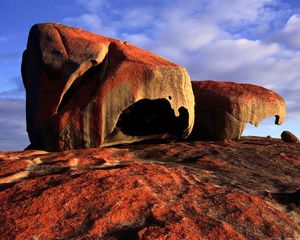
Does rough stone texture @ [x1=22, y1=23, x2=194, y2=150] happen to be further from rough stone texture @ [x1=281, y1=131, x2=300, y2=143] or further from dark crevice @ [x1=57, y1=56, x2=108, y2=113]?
rough stone texture @ [x1=281, y1=131, x2=300, y2=143]

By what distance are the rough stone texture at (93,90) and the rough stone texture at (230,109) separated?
96 centimetres

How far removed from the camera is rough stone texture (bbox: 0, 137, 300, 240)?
3986 mm

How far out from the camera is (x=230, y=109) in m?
9.65

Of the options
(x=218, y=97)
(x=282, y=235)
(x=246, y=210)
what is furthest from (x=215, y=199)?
(x=218, y=97)

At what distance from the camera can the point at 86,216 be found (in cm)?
414

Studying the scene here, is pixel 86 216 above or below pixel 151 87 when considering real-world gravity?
below

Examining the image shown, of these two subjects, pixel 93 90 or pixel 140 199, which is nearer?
pixel 140 199

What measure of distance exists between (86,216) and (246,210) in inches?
68.3

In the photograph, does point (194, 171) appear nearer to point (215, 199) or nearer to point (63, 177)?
point (215, 199)

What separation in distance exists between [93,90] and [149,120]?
5.96 ft

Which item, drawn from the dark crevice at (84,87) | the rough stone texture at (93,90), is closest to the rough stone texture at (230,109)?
the rough stone texture at (93,90)

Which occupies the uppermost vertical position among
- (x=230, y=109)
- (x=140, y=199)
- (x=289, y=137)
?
(x=230, y=109)

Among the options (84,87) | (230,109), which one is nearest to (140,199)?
(84,87)

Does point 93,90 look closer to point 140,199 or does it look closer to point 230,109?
point 230,109
